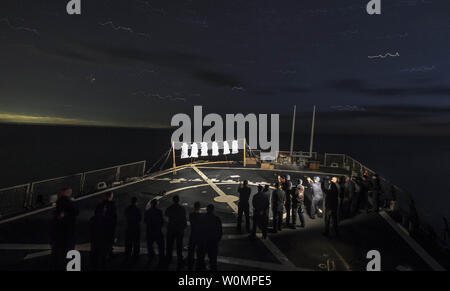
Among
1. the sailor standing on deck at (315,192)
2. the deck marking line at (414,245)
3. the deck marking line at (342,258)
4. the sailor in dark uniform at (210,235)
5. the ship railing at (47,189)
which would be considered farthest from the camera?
the ship railing at (47,189)

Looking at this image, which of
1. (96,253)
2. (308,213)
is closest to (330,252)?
(308,213)

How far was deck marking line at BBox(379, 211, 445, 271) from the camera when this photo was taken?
666 centimetres

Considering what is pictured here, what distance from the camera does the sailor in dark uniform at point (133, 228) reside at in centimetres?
650

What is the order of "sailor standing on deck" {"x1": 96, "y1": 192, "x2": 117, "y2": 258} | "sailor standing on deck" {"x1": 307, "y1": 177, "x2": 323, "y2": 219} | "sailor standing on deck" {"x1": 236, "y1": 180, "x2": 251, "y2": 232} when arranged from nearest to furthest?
"sailor standing on deck" {"x1": 96, "y1": 192, "x2": 117, "y2": 258} < "sailor standing on deck" {"x1": 236, "y1": 180, "x2": 251, "y2": 232} < "sailor standing on deck" {"x1": 307, "y1": 177, "x2": 323, "y2": 219}

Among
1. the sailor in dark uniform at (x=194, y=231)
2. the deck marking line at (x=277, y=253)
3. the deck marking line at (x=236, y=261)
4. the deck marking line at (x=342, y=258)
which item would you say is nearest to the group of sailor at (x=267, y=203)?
the deck marking line at (x=277, y=253)

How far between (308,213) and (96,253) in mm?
8852

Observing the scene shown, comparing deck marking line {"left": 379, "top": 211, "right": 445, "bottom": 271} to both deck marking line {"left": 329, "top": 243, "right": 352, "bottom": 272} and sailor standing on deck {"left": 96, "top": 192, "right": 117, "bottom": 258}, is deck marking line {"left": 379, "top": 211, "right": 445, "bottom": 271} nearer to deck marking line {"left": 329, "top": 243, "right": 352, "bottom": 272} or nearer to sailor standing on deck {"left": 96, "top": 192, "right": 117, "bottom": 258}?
deck marking line {"left": 329, "top": 243, "right": 352, "bottom": 272}

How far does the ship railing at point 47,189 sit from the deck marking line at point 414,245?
1476 centimetres

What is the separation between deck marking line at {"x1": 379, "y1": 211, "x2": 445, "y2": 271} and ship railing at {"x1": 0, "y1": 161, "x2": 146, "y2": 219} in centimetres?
1476

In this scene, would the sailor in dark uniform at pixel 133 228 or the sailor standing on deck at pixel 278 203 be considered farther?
the sailor standing on deck at pixel 278 203

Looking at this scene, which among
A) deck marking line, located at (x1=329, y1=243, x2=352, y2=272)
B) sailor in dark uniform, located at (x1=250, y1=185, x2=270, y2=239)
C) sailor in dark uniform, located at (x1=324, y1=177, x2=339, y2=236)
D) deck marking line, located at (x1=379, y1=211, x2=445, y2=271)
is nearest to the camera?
deck marking line, located at (x1=329, y1=243, x2=352, y2=272)

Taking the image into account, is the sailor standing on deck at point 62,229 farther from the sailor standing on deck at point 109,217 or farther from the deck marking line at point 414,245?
the deck marking line at point 414,245

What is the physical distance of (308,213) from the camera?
10828mm

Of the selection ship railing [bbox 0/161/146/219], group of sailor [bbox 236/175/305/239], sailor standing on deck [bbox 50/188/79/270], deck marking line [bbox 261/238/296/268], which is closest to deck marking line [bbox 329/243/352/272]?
deck marking line [bbox 261/238/296/268]
